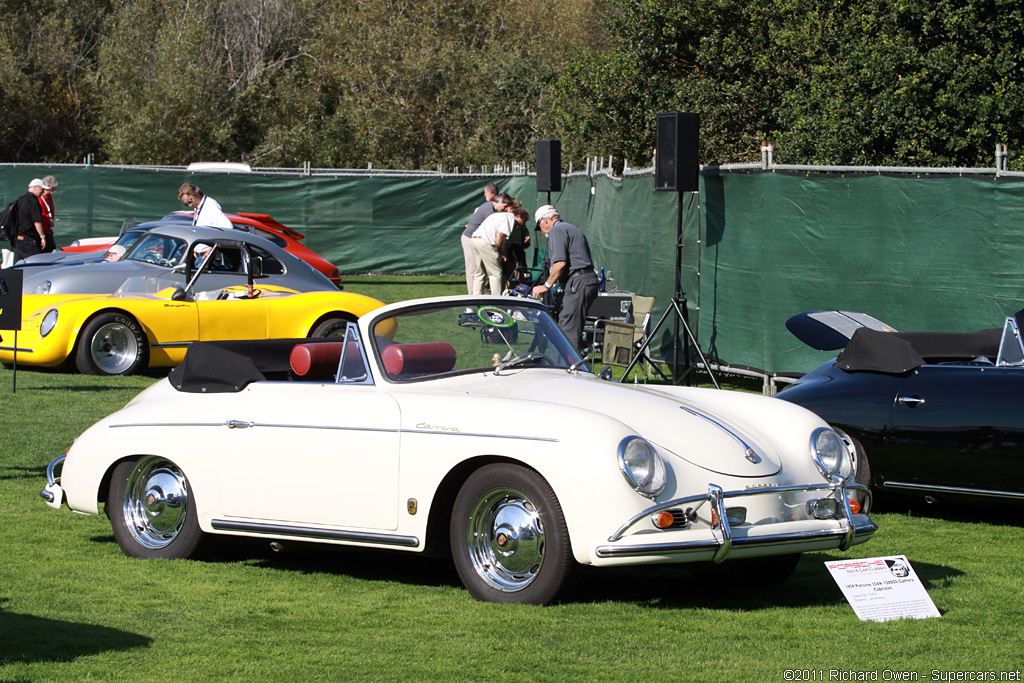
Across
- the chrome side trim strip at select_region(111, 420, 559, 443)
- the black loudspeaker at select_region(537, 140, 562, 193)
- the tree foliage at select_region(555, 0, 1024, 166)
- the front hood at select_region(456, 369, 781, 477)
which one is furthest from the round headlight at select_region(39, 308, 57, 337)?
the tree foliage at select_region(555, 0, 1024, 166)

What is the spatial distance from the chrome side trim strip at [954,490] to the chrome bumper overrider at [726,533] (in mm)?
1836

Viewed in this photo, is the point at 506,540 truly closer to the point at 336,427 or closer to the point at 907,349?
the point at 336,427

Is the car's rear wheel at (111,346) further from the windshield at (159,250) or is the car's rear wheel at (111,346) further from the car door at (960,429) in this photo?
the car door at (960,429)

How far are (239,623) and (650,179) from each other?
997cm

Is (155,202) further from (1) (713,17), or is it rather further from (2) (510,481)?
(2) (510,481)

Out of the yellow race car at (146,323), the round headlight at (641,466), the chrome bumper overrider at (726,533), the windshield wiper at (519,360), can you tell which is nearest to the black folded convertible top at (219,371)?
the windshield wiper at (519,360)

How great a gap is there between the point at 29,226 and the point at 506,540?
1606cm

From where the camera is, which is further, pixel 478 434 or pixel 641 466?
pixel 478 434

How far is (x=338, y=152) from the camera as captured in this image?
47.8m

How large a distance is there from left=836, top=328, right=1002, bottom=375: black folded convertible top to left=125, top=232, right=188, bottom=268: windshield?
8611 millimetres

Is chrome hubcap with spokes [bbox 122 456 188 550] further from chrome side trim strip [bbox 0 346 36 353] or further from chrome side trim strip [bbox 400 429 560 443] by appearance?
chrome side trim strip [bbox 0 346 36 353]

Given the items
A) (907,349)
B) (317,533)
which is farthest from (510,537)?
(907,349)

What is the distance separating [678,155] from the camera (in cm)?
1142

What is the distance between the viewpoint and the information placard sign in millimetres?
4770
